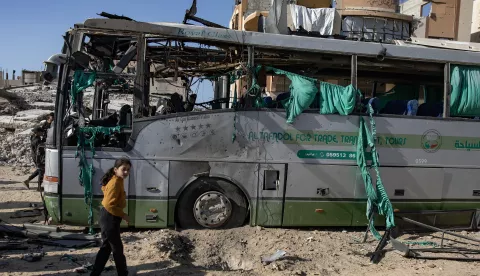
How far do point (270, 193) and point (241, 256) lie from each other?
1112 millimetres

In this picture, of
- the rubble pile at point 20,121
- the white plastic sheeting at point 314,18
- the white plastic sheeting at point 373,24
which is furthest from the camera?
the white plastic sheeting at point 373,24

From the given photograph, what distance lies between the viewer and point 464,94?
6852mm

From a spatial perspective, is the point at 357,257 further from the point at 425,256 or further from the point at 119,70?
the point at 119,70

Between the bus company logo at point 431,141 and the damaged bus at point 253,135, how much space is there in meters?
0.02

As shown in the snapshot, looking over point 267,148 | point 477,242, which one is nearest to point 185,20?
point 267,148

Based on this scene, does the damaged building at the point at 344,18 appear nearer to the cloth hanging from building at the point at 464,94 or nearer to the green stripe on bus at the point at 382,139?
the cloth hanging from building at the point at 464,94

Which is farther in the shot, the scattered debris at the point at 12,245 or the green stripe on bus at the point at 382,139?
the green stripe on bus at the point at 382,139

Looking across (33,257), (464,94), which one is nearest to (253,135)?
(33,257)

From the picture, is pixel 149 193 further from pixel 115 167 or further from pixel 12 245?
pixel 12 245

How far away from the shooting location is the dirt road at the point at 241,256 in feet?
16.8

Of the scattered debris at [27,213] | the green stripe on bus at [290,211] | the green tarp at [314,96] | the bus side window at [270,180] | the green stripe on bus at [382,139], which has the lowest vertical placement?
the scattered debris at [27,213]

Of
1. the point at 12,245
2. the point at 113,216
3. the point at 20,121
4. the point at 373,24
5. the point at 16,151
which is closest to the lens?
the point at 113,216

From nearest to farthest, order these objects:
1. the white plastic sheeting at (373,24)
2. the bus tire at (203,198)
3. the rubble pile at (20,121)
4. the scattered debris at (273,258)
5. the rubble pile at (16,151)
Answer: the scattered debris at (273,258) < the bus tire at (203,198) < the rubble pile at (16,151) < the rubble pile at (20,121) < the white plastic sheeting at (373,24)

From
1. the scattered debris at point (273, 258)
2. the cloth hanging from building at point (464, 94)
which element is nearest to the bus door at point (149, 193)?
the scattered debris at point (273, 258)
